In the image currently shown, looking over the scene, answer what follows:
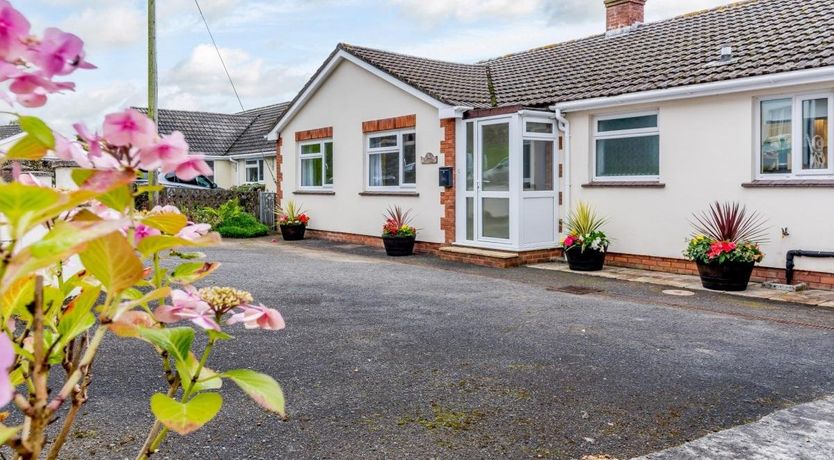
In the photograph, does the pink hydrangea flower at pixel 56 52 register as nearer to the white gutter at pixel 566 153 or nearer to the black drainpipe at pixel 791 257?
the black drainpipe at pixel 791 257

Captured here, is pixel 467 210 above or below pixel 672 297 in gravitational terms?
above

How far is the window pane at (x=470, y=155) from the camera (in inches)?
516

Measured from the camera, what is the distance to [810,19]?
11.4 metres

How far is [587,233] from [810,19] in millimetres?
5009

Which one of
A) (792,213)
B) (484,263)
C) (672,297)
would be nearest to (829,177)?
(792,213)

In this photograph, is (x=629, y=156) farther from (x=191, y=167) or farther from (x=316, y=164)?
(x=191, y=167)

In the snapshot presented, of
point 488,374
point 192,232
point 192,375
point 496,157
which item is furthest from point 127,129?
point 496,157

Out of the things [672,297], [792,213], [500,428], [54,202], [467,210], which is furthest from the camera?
[467,210]

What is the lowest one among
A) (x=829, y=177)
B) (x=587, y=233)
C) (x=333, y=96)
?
(x=587, y=233)

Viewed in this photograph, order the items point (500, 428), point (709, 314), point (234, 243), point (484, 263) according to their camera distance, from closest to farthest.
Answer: point (500, 428), point (709, 314), point (484, 263), point (234, 243)

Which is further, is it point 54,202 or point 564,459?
point 564,459

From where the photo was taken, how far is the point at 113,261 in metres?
1.16

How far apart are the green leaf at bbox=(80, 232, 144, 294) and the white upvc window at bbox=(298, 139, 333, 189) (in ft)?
53.3

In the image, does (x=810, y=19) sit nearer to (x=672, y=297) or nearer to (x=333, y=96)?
(x=672, y=297)
